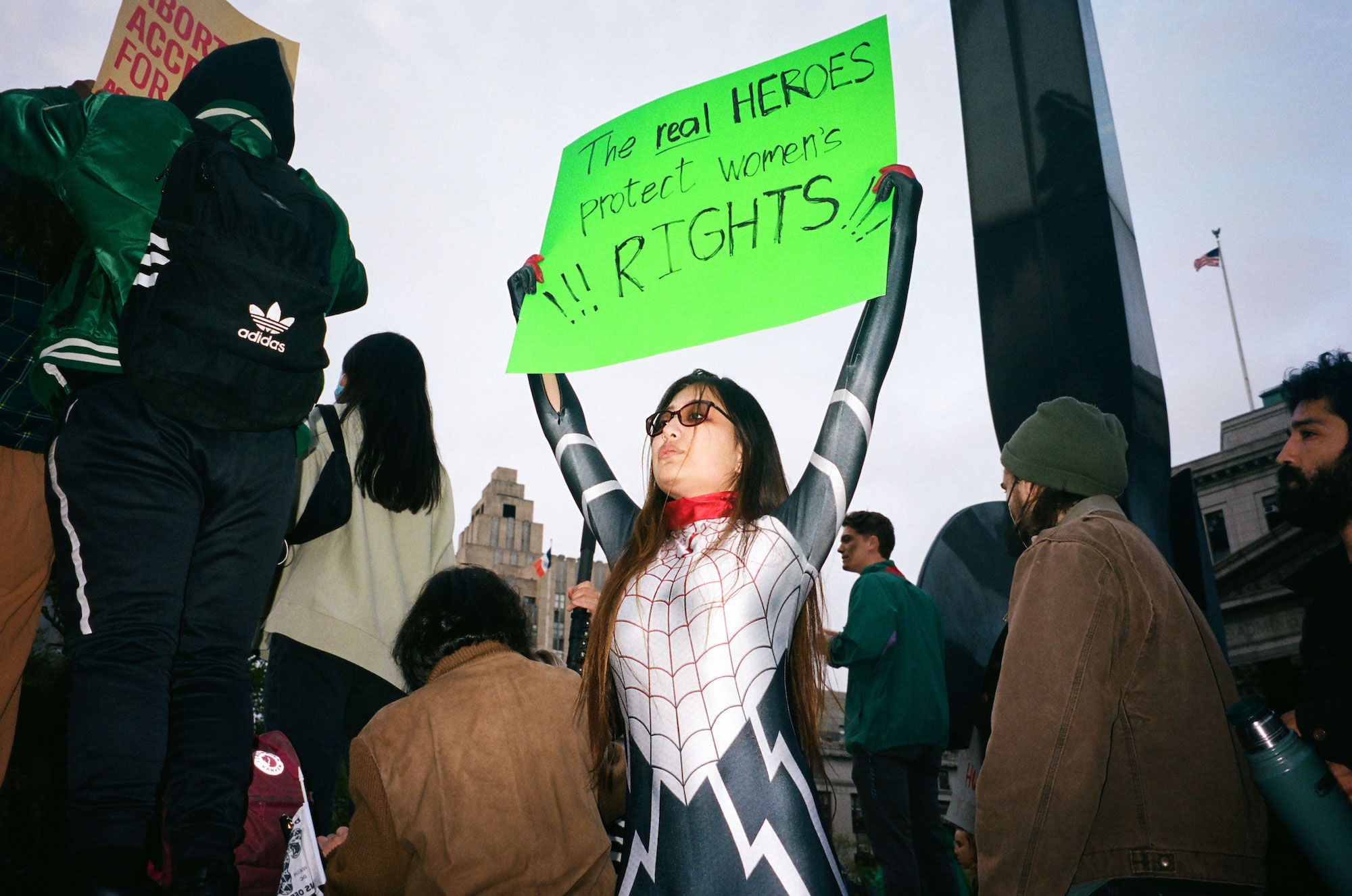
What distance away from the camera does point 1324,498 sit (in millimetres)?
2791

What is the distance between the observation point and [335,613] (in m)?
3.22

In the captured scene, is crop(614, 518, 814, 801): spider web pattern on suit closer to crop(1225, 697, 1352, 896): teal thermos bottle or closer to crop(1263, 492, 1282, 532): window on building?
crop(1225, 697, 1352, 896): teal thermos bottle

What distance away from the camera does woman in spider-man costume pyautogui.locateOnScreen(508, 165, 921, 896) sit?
1943mm

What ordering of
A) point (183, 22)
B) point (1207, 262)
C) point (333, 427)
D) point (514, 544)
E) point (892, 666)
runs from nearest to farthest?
point (333, 427) → point (183, 22) → point (892, 666) → point (1207, 262) → point (514, 544)

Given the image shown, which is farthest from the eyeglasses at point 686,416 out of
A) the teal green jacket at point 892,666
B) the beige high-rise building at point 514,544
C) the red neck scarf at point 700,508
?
the beige high-rise building at point 514,544

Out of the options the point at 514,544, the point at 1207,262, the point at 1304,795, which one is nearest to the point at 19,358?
the point at 1304,795

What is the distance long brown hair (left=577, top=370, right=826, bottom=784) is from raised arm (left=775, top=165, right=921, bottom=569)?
12 cm

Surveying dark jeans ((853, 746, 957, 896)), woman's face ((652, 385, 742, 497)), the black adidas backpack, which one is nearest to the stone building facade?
dark jeans ((853, 746, 957, 896))

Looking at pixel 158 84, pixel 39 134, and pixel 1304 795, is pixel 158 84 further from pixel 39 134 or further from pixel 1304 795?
pixel 1304 795

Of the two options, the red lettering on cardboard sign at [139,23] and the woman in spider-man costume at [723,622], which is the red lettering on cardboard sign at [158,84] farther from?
the woman in spider-man costume at [723,622]

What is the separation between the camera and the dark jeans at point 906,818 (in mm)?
4426

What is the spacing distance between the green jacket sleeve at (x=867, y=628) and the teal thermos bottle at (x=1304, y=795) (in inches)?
109

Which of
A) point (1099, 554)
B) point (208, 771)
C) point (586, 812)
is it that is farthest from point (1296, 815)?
point (208, 771)

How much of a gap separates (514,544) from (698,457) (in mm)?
87078
